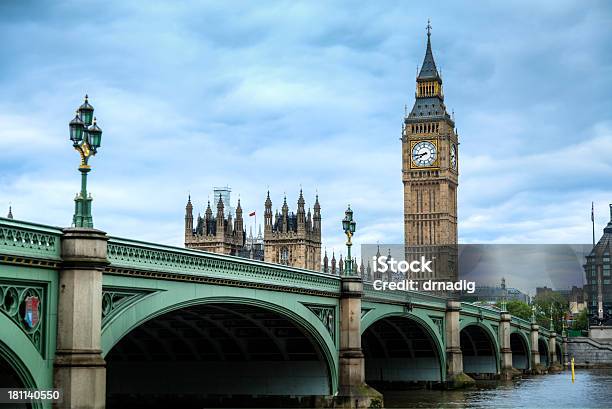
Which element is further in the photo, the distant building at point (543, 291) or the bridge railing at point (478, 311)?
the distant building at point (543, 291)

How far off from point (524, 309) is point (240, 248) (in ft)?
141

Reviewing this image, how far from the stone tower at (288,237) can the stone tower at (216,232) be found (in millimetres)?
5202

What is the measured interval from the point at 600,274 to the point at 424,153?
34.3 meters

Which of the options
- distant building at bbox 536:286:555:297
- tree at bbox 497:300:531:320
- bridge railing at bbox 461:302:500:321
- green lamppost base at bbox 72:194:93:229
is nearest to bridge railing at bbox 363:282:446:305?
bridge railing at bbox 461:302:500:321

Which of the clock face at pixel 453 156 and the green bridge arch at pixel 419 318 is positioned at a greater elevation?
the clock face at pixel 453 156

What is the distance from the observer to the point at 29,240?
74.4 ft

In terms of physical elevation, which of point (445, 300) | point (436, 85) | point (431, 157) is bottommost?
point (445, 300)

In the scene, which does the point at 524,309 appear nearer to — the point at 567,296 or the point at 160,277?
the point at 567,296

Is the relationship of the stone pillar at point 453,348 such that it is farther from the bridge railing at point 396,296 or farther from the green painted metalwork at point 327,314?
the green painted metalwork at point 327,314

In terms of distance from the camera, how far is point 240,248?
149625mm

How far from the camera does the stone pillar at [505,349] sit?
8362cm

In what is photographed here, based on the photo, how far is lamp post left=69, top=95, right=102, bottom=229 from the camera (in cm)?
2381

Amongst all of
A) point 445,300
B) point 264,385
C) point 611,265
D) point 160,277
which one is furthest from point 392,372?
point 611,265

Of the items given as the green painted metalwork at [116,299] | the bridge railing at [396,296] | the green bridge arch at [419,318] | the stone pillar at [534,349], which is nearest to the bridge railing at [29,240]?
the green painted metalwork at [116,299]
